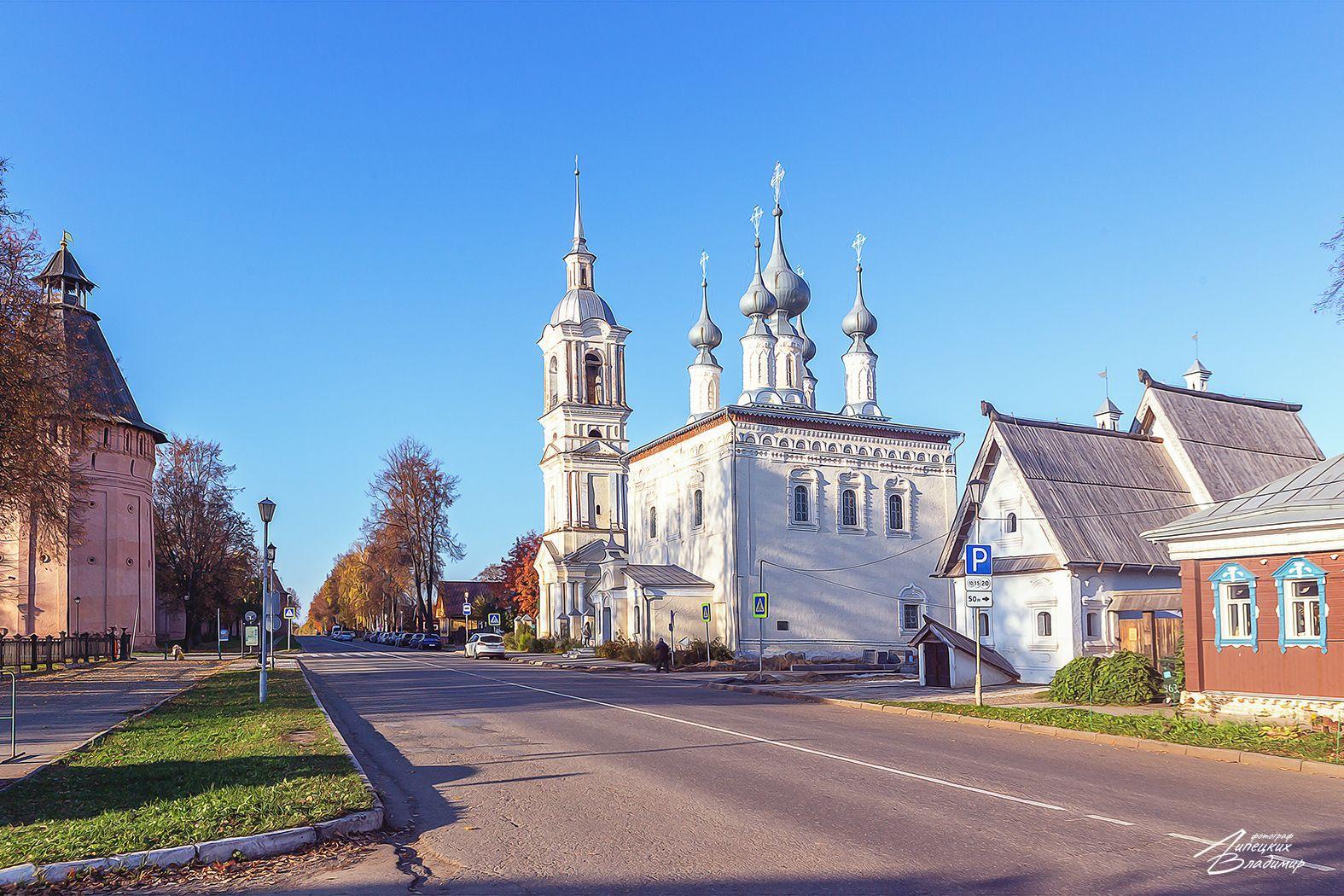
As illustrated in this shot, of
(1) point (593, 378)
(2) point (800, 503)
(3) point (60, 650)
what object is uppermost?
(1) point (593, 378)

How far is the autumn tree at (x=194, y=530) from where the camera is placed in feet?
241

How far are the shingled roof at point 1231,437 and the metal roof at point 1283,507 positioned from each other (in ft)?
39.3

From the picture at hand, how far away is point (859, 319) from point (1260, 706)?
4372cm

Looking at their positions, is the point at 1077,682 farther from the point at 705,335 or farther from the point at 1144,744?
the point at 705,335

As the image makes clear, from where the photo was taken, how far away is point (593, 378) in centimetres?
6981

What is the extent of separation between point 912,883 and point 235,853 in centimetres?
478

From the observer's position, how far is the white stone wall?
47219 millimetres

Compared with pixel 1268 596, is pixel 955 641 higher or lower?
lower

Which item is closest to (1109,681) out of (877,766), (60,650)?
(877,766)

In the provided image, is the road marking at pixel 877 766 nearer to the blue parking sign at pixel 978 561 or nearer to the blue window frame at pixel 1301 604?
the blue parking sign at pixel 978 561

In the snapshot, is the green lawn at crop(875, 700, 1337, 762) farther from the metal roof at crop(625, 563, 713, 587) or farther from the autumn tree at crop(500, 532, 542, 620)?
the autumn tree at crop(500, 532, 542, 620)

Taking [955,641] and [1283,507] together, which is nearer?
[1283,507]

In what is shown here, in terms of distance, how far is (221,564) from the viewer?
75250 mm

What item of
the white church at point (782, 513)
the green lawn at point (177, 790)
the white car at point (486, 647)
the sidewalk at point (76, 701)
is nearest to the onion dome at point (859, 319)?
the white church at point (782, 513)
